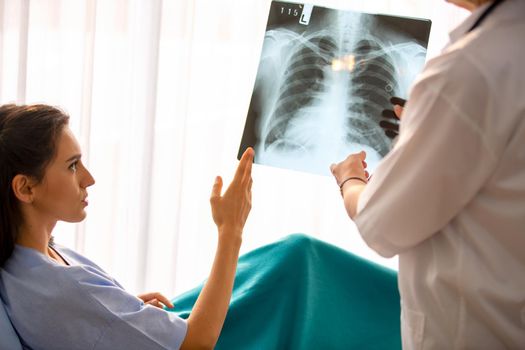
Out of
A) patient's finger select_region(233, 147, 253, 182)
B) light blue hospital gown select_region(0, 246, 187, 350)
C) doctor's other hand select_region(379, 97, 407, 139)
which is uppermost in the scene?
doctor's other hand select_region(379, 97, 407, 139)

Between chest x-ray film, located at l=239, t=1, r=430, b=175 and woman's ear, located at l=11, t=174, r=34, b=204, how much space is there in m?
0.66

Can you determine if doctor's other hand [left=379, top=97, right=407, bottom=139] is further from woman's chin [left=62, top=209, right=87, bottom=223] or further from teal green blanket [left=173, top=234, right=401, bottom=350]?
woman's chin [left=62, top=209, right=87, bottom=223]

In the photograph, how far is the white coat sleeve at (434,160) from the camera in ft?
3.73

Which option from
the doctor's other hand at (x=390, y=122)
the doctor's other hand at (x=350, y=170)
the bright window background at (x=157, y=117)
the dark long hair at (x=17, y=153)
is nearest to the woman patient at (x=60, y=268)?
the dark long hair at (x=17, y=153)

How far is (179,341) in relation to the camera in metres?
1.58

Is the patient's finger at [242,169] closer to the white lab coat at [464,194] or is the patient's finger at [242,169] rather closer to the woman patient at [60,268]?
the woman patient at [60,268]

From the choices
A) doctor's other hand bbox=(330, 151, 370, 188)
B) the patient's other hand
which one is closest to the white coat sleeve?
doctor's other hand bbox=(330, 151, 370, 188)

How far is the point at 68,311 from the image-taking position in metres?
1.54

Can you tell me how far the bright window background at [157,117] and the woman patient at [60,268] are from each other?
127 centimetres

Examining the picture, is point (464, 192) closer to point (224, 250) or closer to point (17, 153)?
point (224, 250)

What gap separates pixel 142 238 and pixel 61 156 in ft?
5.07

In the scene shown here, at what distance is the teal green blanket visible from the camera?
6.15 feet

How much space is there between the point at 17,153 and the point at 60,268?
9.9 inches

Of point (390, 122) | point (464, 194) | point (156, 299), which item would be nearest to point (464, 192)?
point (464, 194)
